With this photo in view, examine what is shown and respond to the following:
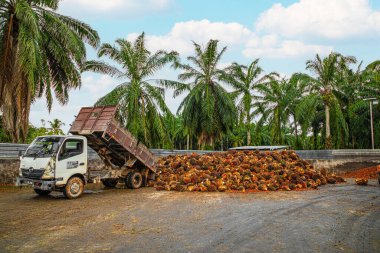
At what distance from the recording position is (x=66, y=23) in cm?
1933

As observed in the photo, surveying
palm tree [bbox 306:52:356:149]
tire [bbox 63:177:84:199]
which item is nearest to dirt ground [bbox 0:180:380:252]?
tire [bbox 63:177:84:199]

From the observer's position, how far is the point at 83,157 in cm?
1170

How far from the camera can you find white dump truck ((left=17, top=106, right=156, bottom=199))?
10.6m

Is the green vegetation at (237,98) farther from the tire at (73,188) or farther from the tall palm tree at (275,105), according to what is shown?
the tire at (73,188)

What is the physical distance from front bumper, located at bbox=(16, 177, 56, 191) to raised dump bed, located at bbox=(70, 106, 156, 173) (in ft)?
8.26

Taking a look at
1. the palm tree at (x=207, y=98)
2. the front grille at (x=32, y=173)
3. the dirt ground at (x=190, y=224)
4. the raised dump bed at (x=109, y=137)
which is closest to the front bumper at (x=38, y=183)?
the front grille at (x=32, y=173)

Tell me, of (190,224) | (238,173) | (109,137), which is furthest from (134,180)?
(190,224)

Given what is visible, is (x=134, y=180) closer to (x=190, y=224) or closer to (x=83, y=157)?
(x=83, y=157)

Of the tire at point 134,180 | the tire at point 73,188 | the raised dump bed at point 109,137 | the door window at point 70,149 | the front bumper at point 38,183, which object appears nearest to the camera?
the front bumper at point 38,183

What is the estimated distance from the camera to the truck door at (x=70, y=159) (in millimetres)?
10805

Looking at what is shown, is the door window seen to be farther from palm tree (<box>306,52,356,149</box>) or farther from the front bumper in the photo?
palm tree (<box>306,52,356,149</box>)

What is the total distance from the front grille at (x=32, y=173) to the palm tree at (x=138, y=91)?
30.2ft

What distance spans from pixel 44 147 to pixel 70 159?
3.21 ft

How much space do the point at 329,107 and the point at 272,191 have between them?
20.8m
